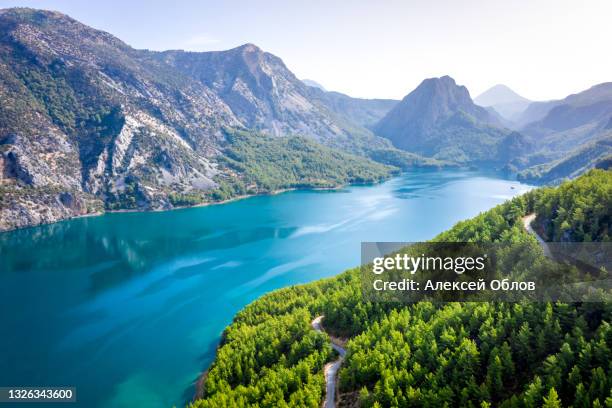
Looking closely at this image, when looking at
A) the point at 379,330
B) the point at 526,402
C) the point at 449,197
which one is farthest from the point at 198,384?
the point at 449,197

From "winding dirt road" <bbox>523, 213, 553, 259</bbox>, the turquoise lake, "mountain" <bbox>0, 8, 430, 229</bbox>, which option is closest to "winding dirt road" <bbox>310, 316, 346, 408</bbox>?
the turquoise lake

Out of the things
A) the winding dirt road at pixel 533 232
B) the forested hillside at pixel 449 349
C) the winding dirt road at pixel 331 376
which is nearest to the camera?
the forested hillside at pixel 449 349

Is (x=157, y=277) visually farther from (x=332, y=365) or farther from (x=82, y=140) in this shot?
(x=82, y=140)

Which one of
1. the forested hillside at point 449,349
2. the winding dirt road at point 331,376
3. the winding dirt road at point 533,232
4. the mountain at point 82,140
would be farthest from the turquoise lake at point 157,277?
the winding dirt road at point 533,232

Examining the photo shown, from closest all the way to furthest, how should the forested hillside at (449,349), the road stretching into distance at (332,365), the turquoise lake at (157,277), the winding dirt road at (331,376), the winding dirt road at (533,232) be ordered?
the forested hillside at (449,349), the winding dirt road at (331,376), the road stretching into distance at (332,365), the winding dirt road at (533,232), the turquoise lake at (157,277)

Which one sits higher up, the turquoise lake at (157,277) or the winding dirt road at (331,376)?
the winding dirt road at (331,376)

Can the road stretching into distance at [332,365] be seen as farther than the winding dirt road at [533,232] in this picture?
No

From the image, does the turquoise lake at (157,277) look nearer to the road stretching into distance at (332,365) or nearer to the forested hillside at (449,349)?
the forested hillside at (449,349)
